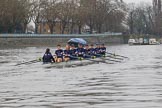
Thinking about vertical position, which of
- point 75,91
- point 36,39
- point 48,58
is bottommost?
point 75,91

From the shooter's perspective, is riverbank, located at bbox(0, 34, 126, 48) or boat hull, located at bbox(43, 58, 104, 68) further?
riverbank, located at bbox(0, 34, 126, 48)

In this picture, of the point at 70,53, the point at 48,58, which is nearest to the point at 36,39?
the point at 70,53

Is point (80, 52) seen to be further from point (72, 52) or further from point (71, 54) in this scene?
point (71, 54)

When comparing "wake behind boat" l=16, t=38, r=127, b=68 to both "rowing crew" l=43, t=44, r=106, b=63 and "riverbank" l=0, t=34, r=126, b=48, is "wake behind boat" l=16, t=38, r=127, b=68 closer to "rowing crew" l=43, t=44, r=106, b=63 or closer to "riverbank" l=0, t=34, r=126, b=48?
"rowing crew" l=43, t=44, r=106, b=63

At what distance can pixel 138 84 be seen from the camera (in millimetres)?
20750

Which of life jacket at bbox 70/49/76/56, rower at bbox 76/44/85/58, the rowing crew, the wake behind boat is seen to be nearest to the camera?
the wake behind boat

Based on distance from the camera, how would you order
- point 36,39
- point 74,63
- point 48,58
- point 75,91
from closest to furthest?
point 75,91
point 48,58
point 74,63
point 36,39

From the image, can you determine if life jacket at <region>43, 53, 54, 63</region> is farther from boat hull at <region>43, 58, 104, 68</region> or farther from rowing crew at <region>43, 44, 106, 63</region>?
boat hull at <region>43, 58, 104, 68</region>

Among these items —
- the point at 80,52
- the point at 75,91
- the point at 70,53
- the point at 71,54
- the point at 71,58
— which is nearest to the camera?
the point at 75,91

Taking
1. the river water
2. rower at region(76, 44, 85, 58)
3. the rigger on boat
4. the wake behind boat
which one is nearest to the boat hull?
the wake behind boat

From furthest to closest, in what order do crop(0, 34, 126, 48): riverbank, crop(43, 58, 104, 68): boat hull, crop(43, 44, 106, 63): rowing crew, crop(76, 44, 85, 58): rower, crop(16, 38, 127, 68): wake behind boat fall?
crop(0, 34, 126, 48): riverbank → crop(76, 44, 85, 58): rower → crop(43, 44, 106, 63): rowing crew → crop(16, 38, 127, 68): wake behind boat → crop(43, 58, 104, 68): boat hull

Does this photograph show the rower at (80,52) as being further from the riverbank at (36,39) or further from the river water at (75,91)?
the riverbank at (36,39)

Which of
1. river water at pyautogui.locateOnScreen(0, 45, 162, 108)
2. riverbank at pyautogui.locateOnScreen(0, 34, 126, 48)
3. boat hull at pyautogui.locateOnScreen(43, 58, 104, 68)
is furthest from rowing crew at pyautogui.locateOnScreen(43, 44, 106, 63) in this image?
riverbank at pyautogui.locateOnScreen(0, 34, 126, 48)

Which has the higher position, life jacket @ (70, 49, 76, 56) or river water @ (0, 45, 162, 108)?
life jacket @ (70, 49, 76, 56)
